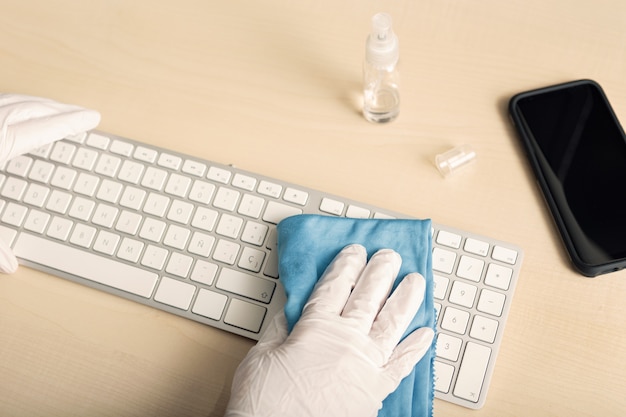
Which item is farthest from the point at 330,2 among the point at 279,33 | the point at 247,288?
the point at 247,288

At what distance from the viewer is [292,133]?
2.63 feet

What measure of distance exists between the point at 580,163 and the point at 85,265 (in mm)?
663

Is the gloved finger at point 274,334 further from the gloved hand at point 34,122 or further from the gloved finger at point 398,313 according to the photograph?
the gloved hand at point 34,122

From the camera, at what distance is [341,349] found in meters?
0.64

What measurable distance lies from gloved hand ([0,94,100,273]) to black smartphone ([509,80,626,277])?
2.02 ft

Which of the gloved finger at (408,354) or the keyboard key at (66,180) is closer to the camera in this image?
the gloved finger at (408,354)

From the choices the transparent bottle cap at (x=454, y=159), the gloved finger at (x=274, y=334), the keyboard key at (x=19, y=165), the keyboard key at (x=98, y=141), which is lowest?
the gloved finger at (x=274, y=334)

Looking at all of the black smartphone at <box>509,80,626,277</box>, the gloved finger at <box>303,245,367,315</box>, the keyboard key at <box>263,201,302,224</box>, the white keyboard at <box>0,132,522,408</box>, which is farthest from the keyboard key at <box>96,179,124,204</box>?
the black smartphone at <box>509,80,626,277</box>

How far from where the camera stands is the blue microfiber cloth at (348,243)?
0.64m

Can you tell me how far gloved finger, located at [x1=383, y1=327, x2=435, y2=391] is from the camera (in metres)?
0.63

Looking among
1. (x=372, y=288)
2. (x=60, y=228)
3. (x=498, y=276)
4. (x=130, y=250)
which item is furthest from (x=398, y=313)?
(x=60, y=228)

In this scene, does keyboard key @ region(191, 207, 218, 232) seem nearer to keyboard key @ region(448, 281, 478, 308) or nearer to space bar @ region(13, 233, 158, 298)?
space bar @ region(13, 233, 158, 298)

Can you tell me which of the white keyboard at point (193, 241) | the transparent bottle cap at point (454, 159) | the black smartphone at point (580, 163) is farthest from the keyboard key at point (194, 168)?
the black smartphone at point (580, 163)

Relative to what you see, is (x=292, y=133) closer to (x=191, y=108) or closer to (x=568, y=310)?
(x=191, y=108)
